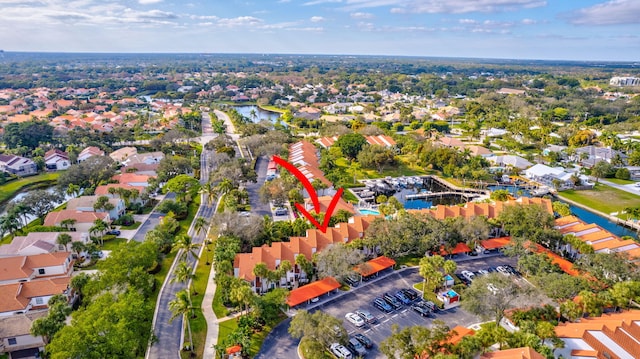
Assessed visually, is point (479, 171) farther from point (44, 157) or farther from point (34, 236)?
point (44, 157)

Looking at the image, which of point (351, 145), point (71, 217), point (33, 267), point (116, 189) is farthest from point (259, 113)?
point (33, 267)

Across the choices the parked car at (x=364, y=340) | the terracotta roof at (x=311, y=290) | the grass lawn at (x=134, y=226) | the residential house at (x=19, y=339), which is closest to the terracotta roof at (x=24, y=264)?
the residential house at (x=19, y=339)

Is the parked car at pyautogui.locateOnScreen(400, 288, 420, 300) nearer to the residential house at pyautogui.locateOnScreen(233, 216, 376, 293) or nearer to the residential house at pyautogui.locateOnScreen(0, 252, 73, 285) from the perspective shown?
the residential house at pyautogui.locateOnScreen(233, 216, 376, 293)

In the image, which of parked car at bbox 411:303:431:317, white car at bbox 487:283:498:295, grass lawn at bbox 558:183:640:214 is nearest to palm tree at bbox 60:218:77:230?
parked car at bbox 411:303:431:317

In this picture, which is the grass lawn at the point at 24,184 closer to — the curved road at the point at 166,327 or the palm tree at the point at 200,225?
the palm tree at the point at 200,225

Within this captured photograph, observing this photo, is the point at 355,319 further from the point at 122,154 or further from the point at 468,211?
the point at 122,154

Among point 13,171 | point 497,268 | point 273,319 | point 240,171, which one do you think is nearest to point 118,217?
point 240,171
